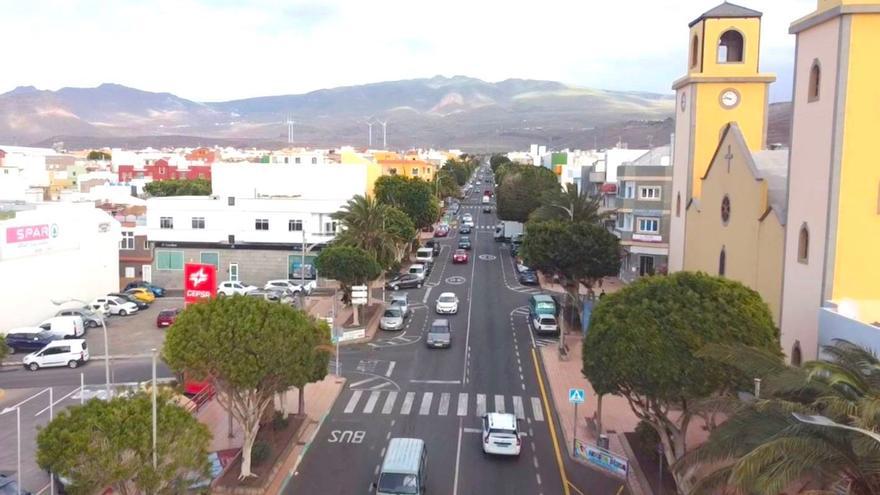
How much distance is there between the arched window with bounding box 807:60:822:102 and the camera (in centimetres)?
2669

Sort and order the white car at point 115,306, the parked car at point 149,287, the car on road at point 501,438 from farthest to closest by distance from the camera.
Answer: the parked car at point 149,287, the white car at point 115,306, the car on road at point 501,438

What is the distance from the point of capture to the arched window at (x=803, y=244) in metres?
26.5

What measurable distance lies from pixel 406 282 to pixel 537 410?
104 ft

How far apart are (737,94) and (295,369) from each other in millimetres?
27767

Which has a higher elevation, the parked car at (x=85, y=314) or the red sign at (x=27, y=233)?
the red sign at (x=27, y=233)

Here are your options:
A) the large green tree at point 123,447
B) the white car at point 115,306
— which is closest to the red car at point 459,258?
the white car at point 115,306

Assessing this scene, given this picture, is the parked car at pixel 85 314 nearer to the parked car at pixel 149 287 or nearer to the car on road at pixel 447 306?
the parked car at pixel 149 287

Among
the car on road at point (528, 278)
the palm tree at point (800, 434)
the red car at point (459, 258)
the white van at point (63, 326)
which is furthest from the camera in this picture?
the red car at point (459, 258)

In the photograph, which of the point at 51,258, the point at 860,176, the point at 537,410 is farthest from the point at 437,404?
the point at 51,258

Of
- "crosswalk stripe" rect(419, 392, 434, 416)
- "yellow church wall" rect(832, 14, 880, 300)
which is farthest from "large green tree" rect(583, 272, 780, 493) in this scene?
"crosswalk stripe" rect(419, 392, 434, 416)

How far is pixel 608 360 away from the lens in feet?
77.5

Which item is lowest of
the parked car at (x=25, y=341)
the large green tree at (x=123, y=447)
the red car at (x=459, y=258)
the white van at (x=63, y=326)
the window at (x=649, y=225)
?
the parked car at (x=25, y=341)

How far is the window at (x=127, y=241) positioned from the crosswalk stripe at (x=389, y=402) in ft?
122

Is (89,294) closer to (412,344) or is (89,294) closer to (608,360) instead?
(412,344)
